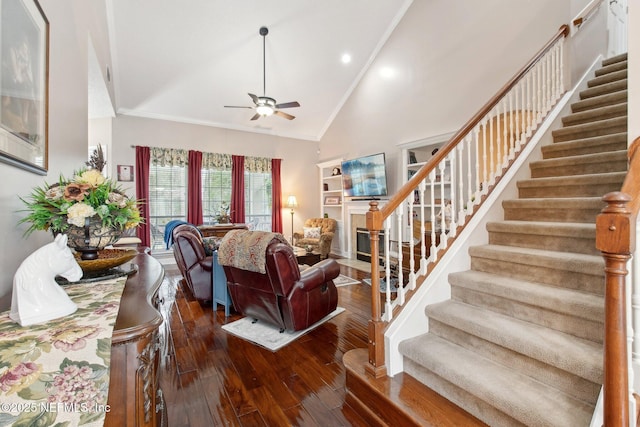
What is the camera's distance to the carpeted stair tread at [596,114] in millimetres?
2764

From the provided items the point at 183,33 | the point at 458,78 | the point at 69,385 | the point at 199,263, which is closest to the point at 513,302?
the point at 69,385

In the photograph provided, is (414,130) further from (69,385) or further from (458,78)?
(69,385)

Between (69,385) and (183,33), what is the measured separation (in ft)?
17.8

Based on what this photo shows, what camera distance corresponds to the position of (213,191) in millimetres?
6719

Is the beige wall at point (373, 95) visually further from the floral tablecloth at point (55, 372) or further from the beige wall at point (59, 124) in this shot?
the floral tablecloth at point (55, 372)

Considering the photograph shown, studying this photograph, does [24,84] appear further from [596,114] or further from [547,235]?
[596,114]

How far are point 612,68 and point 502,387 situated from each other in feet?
12.6

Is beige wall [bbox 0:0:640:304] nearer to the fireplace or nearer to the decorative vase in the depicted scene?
the decorative vase

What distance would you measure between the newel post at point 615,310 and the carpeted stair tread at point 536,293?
0.54 m

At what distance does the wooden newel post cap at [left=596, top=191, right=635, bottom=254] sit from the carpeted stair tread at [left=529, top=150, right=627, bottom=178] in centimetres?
186

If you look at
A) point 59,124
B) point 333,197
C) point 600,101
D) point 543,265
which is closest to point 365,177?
point 333,197

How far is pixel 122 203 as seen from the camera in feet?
4.17

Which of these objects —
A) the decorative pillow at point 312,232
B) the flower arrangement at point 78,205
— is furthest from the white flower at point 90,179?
the decorative pillow at point 312,232

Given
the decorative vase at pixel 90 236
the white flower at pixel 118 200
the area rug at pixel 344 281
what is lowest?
the area rug at pixel 344 281
